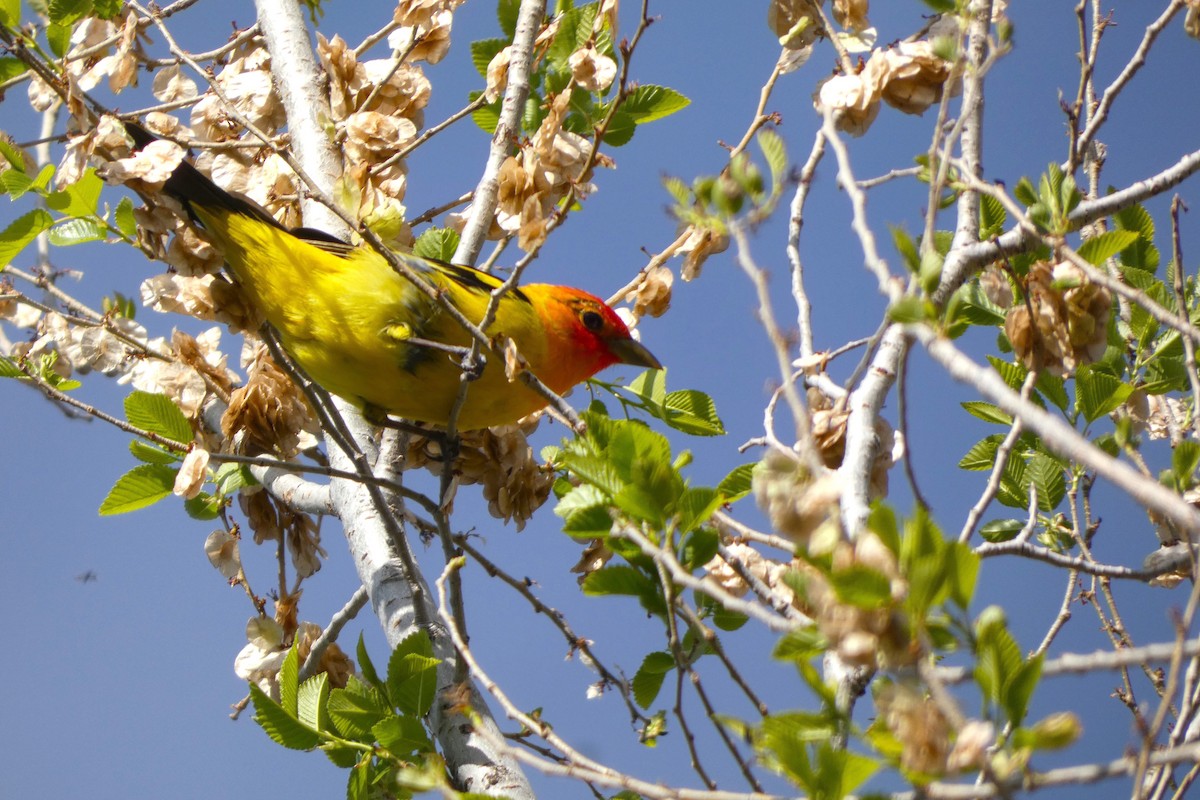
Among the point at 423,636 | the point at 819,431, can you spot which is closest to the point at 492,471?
the point at 423,636

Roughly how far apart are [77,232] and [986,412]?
2.89 meters

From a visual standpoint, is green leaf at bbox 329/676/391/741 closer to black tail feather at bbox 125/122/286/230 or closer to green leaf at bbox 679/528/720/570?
green leaf at bbox 679/528/720/570

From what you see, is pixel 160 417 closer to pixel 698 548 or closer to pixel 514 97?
pixel 514 97

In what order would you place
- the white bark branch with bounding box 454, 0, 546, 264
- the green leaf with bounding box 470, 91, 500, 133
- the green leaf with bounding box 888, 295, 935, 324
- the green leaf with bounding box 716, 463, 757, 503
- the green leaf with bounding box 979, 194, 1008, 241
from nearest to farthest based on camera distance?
the green leaf with bounding box 888, 295, 935, 324
the green leaf with bounding box 716, 463, 757, 503
the green leaf with bounding box 979, 194, 1008, 241
the white bark branch with bounding box 454, 0, 546, 264
the green leaf with bounding box 470, 91, 500, 133

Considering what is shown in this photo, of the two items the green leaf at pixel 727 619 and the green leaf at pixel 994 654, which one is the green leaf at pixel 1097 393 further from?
the green leaf at pixel 994 654

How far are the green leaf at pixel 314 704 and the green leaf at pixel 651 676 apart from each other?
852 mm

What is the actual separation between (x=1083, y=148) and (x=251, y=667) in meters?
2.95

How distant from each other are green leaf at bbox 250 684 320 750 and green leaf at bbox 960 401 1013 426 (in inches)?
83.8

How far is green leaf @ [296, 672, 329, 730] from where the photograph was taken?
2.86 m

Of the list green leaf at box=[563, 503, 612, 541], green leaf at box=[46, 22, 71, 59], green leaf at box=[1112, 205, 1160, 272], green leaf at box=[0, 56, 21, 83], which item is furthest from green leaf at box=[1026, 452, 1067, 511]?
green leaf at box=[0, 56, 21, 83]

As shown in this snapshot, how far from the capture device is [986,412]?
3.21 metres

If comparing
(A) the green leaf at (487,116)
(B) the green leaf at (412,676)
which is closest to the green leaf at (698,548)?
(B) the green leaf at (412,676)

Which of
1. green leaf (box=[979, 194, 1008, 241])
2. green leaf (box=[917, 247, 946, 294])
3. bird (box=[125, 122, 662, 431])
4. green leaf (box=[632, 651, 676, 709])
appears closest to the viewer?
green leaf (box=[917, 247, 946, 294])

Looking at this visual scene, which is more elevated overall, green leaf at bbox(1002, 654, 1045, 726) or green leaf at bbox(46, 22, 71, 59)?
green leaf at bbox(46, 22, 71, 59)
